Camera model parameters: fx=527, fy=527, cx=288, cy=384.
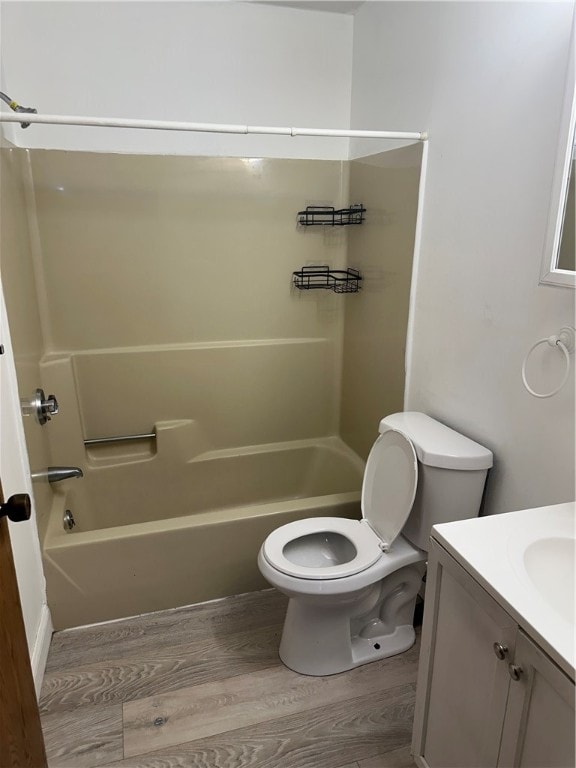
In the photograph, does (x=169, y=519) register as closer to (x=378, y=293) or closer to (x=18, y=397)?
(x=18, y=397)

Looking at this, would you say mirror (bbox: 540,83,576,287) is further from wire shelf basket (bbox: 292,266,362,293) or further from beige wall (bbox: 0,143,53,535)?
beige wall (bbox: 0,143,53,535)

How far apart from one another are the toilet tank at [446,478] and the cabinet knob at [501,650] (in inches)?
26.8

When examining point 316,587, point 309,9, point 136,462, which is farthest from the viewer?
point 136,462

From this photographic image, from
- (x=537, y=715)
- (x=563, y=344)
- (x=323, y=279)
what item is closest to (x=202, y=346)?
(x=323, y=279)

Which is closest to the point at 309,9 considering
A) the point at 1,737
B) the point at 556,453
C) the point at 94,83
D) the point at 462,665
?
the point at 94,83

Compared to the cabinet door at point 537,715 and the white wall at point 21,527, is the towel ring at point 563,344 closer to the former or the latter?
the cabinet door at point 537,715

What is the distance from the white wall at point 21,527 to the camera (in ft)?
5.45

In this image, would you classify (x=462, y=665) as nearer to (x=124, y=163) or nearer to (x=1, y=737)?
(x=1, y=737)

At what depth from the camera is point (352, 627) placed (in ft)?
6.29

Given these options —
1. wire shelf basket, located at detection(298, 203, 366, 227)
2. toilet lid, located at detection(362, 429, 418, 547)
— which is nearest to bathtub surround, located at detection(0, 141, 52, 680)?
toilet lid, located at detection(362, 429, 418, 547)

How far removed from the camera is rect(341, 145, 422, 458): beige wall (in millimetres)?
2158

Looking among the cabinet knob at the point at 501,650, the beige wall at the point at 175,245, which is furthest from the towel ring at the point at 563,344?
the beige wall at the point at 175,245

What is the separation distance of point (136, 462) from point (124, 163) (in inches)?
56.6

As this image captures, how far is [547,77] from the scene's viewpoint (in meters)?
1.38
